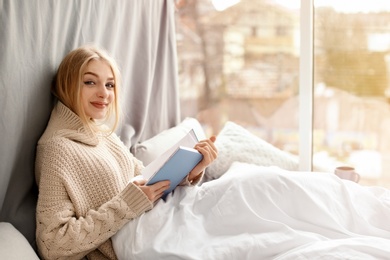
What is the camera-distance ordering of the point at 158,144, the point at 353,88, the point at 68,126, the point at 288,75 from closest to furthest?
the point at 68,126 < the point at 158,144 < the point at 353,88 < the point at 288,75

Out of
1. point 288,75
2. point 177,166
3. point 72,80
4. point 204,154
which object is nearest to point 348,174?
point 288,75

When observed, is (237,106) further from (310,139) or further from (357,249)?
(357,249)

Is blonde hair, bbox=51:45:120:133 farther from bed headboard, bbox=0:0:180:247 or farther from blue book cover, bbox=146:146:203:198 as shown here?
blue book cover, bbox=146:146:203:198

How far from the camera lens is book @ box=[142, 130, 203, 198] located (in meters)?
1.53

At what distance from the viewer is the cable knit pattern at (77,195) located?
1465 millimetres

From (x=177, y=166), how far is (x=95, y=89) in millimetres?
366

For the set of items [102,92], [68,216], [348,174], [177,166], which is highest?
[102,92]

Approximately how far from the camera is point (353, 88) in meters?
2.62

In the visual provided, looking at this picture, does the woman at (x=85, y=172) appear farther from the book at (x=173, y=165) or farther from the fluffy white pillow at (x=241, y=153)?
the fluffy white pillow at (x=241, y=153)

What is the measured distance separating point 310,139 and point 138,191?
136 cm

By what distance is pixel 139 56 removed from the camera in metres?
2.31

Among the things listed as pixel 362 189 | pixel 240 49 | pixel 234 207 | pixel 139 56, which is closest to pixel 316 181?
pixel 362 189

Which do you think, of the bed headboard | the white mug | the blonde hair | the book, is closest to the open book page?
the book

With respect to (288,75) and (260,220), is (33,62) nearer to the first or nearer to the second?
(260,220)
